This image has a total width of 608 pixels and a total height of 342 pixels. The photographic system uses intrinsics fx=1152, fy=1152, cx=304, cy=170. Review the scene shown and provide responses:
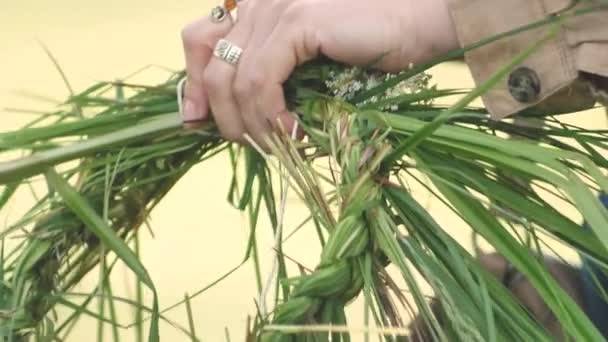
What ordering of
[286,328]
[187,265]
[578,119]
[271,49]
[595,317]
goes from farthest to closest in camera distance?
[578,119]
[187,265]
[595,317]
[271,49]
[286,328]

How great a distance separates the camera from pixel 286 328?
1.24 feet

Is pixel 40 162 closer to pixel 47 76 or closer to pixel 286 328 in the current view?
pixel 286 328

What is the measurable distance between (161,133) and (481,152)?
171 mm

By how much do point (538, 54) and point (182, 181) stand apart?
806 mm

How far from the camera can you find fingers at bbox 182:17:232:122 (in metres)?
0.54

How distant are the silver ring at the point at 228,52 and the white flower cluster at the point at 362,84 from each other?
43mm

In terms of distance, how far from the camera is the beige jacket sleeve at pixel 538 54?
0.47 m

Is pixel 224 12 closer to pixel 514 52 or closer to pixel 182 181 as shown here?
pixel 514 52

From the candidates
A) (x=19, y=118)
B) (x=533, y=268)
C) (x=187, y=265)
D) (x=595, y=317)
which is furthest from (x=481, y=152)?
(x=19, y=118)

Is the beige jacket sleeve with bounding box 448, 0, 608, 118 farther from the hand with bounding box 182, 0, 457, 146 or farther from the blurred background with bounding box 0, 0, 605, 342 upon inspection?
the blurred background with bounding box 0, 0, 605, 342

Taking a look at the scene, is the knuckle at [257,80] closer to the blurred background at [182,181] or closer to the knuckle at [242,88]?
the knuckle at [242,88]

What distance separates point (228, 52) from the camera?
1.72 feet

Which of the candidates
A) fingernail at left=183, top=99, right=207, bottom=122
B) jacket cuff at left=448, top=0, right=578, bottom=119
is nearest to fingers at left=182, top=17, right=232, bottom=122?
fingernail at left=183, top=99, right=207, bottom=122

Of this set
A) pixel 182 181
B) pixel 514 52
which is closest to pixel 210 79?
pixel 514 52
